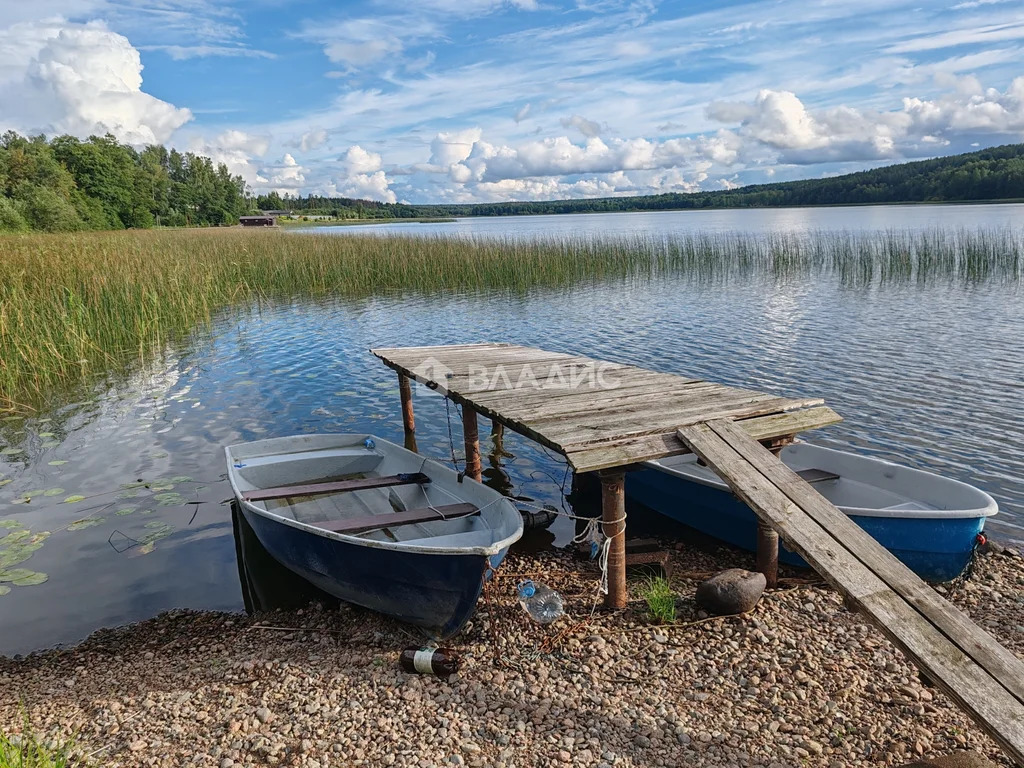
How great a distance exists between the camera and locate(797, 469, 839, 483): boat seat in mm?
5926

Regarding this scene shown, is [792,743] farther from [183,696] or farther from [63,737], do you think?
[63,737]

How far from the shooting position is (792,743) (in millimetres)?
3395

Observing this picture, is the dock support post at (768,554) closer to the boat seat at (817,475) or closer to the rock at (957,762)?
the boat seat at (817,475)

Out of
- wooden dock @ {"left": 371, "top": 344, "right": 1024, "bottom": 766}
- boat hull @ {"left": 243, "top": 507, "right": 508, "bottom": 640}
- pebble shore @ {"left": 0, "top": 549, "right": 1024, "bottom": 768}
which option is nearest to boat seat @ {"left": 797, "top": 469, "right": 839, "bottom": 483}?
wooden dock @ {"left": 371, "top": 344, "right": 1024, "bottom": 766}

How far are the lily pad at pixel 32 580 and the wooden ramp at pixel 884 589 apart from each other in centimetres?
566

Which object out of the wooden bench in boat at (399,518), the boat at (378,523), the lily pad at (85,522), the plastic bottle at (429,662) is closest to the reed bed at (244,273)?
the lily pad at (85,522)

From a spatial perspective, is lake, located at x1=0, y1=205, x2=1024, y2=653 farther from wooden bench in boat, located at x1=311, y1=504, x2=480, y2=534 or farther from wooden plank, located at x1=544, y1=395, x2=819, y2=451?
wooden plank, located at x1=544, y1=395, x2=819, y2=451

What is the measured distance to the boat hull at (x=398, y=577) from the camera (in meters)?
4.28

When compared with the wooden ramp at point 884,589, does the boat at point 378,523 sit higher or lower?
lower

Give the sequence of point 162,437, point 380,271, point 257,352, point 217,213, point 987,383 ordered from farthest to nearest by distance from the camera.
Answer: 1. point 217,213
2. point 380,271
3. point 257,352
4. point 987,383
5. point 162,437

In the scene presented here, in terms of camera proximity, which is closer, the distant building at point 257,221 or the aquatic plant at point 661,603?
the aquatic plant at point 661,603

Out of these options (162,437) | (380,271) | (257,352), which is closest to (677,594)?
(162,437)

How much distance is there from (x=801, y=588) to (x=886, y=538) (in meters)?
0.74

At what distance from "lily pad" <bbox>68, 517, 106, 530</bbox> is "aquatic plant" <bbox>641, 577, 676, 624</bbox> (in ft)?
18.5
